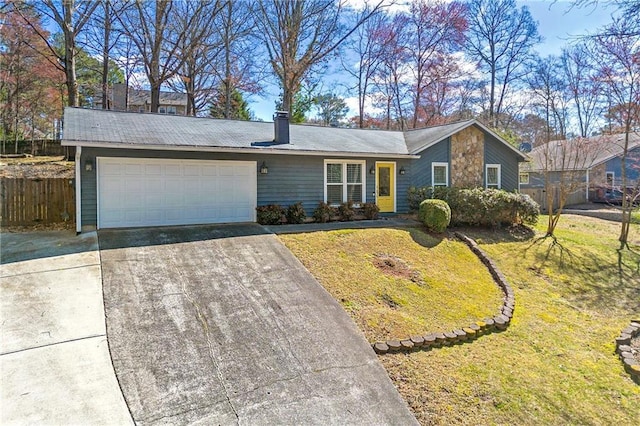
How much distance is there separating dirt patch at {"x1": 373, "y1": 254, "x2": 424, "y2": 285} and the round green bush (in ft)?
9.69

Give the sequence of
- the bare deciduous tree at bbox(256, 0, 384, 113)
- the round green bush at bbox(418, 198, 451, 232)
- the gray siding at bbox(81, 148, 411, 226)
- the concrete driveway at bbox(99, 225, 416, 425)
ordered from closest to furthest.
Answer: the concrete driveway at bbox(99, 225, 416, 425)
the gray siding at bbox(81, 148, 411, 226)
the round green bush at bbox(418, 198, 451, 232)
the bare deciduous tree at bbox(256, 0, 384, 113)

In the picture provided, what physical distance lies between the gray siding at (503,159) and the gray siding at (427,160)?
6.75 feet

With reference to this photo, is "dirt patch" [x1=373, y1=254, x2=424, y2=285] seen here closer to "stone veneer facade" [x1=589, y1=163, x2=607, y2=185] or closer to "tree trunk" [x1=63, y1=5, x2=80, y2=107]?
"tree trunk" [x1=63, y1=5, x2=80, y2=107]

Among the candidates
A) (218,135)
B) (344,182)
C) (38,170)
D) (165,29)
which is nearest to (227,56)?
(165,29)

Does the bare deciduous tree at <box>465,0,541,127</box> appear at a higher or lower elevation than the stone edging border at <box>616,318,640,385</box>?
higher

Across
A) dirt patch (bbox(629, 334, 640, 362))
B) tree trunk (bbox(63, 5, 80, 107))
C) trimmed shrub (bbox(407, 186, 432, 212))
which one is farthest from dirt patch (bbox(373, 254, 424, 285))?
tree trunk (bbox(63, 5, 80, 107))

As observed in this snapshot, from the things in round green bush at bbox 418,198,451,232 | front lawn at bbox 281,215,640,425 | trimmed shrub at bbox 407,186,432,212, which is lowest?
front lawn at bbox 281,215,640,425

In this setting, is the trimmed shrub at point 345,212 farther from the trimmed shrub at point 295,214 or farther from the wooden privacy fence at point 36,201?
the wooden privacy fence at point 36,201

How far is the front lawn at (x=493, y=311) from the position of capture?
4.02 m

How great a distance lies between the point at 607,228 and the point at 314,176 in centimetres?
1228

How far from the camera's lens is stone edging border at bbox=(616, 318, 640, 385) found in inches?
191

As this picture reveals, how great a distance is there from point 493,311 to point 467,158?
359 inches

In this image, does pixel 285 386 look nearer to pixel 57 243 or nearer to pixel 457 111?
pixel 57 243

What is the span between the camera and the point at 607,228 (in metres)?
14.3
